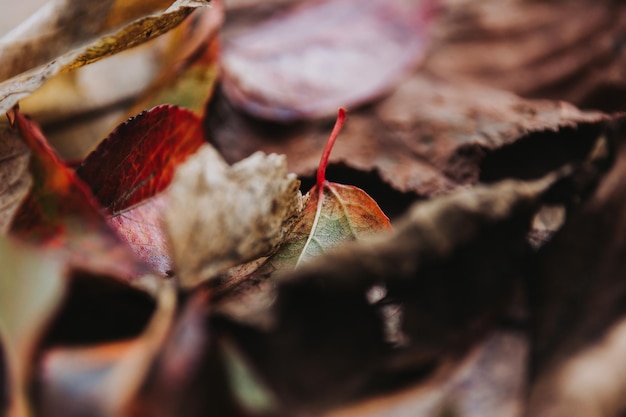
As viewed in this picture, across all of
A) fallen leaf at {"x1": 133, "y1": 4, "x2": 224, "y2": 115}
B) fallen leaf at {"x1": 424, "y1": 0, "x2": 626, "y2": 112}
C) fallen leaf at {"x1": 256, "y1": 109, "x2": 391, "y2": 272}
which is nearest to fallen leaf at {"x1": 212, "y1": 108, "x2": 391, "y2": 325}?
fallen leaf at {"x1": 256, "y1": 109, "x2": 391, "y2": 272}

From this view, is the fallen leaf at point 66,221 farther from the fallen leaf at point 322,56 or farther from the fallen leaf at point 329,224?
the fallen leaf at point 322,56

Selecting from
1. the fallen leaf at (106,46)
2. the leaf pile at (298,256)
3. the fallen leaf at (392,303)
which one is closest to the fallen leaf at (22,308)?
the leaf pile at (298,256)

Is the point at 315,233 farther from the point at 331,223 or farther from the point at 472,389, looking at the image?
the point at 472,389

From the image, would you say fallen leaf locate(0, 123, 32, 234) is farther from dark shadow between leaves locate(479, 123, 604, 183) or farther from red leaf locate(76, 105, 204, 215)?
dark shadow between leaves locate(479, 123, 604, 183)

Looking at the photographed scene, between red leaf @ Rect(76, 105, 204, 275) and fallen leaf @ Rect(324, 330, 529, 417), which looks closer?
fallen leaf @ Rect(324, 330, 529, 417)

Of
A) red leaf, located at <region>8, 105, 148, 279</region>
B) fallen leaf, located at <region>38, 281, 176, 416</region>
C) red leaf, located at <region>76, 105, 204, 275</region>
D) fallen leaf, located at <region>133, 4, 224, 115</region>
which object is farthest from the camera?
fallen leaf, located at <region>133, 4, 224, 115</region>

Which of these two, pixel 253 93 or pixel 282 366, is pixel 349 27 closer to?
pixel 253 93
